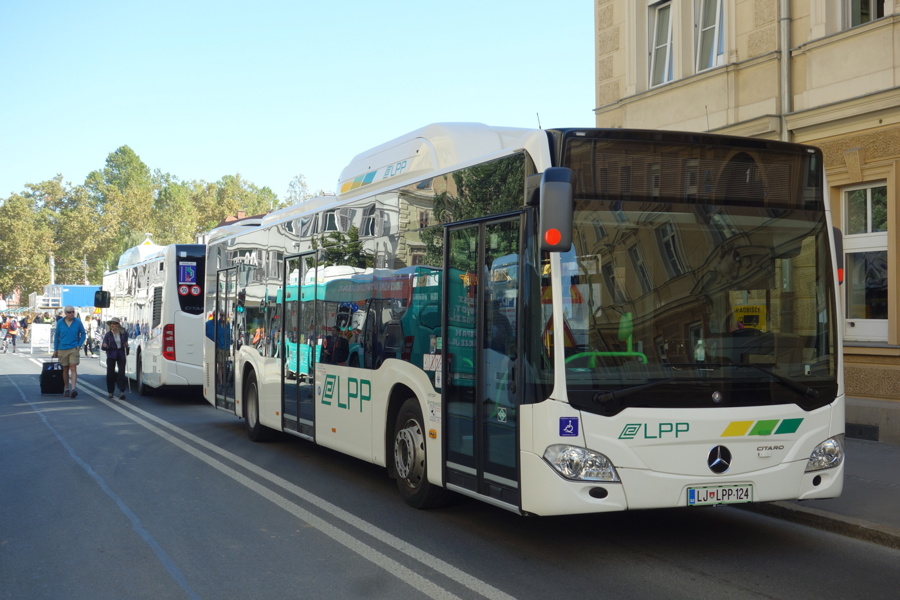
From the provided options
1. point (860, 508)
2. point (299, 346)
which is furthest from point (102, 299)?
point (860, 508)

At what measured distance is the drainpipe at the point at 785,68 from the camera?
46.8 feet

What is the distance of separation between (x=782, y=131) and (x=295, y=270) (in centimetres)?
747

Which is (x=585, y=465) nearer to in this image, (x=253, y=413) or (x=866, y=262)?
(x=253, y=413)

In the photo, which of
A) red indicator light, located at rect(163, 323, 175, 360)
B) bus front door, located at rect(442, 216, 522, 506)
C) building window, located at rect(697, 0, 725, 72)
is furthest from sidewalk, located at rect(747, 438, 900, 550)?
red indicator light, located at rect(163, 323, 175, 360)

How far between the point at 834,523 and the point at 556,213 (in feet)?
11.4

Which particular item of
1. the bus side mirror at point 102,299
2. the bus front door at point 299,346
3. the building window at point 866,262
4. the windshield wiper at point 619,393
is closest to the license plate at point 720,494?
the windshield wiper at point 619,393

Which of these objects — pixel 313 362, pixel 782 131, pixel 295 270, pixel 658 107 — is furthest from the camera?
pixel 658 107

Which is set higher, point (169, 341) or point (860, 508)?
point (169, 341)

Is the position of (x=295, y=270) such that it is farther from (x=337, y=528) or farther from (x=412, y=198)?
(x=337, y=528)

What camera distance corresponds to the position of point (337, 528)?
7.41 m

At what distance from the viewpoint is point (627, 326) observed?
628 cm

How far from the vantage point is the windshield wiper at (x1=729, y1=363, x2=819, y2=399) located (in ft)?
21.6

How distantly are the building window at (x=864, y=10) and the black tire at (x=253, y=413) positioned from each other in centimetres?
933

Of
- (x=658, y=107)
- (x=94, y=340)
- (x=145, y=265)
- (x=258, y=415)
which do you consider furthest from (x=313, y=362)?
(x=94, y=340)
